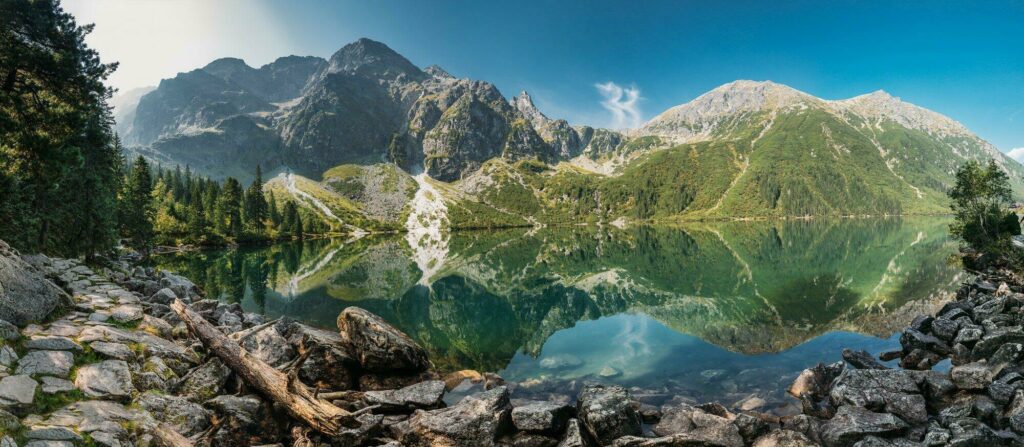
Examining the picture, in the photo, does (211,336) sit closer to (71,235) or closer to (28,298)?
(28,298)

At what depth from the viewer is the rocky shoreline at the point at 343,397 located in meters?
10.3

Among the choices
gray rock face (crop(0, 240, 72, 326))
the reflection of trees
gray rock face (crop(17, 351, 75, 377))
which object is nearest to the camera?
gray rock face (crop(17, 351, 75, 377))

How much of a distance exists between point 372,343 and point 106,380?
25.5ft

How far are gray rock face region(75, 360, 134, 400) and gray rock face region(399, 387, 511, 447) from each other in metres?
7.67

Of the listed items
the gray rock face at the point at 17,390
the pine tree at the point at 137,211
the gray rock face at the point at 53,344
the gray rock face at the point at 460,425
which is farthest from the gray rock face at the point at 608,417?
the pine tree at the point at 137,211

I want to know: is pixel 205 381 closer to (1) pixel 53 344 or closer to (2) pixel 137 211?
(1) pixel 53 344

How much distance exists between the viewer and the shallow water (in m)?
22.3

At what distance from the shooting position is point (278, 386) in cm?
1318

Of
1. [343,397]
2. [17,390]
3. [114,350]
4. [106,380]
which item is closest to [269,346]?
[343,397]

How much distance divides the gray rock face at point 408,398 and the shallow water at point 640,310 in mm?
5890

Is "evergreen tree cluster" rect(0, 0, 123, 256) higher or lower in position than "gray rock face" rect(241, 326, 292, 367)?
higher

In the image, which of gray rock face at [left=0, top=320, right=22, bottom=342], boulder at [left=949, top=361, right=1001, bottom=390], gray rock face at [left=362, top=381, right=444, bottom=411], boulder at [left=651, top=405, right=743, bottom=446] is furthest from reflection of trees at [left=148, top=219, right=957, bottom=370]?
gray rock face at [left=0, top=320, right=22, bottom=342]

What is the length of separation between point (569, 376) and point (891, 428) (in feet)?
42.9

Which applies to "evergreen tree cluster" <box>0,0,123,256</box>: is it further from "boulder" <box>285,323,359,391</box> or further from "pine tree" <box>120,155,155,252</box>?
"pine tree" <box>120,155,155,252</box>
